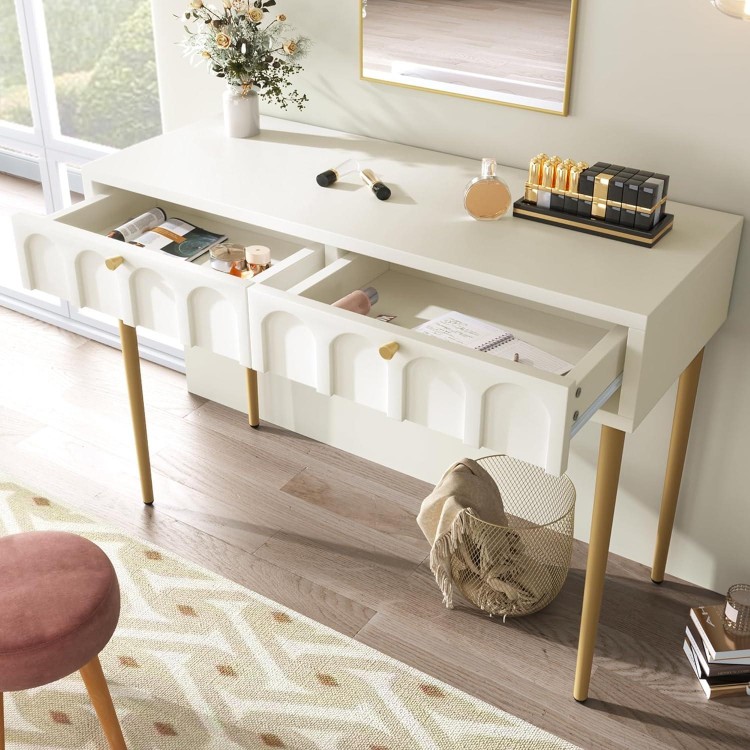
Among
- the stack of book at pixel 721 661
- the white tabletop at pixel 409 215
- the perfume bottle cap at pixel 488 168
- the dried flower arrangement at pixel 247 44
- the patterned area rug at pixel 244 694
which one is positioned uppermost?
the dried flower arrangement at pixel 247 44

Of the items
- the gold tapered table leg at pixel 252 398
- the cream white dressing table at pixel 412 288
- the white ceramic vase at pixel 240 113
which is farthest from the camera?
the gold tapered table leg at pixel 252 398

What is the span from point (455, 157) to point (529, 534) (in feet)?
2.74

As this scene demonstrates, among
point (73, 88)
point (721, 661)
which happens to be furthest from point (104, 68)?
point (721, 661)

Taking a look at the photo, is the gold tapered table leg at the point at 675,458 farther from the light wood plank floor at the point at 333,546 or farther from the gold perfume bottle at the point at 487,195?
the gold perfume bottle at the point at 487,195

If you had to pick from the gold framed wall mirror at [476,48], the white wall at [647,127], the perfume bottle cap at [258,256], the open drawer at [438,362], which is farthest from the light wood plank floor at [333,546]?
the gold framed wall mirror at [476,48]

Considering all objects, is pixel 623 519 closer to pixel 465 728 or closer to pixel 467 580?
pixel 467 580

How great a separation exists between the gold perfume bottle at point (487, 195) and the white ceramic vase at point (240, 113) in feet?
2.14

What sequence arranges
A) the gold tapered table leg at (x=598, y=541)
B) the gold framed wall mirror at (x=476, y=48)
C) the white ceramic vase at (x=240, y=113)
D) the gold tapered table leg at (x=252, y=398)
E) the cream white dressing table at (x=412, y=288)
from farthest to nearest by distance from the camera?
1. the gold tapered table leg at (x=252, y=398)
2. the white ceramic vase at (x=240, y=113)
3. the gold framed wall mirror at (x=476, y=48)
4. the gold tapered table leg at (x=598, y=541)
5. the cream white dressing table at (x=412, y=288)

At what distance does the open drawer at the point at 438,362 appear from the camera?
5.18ft

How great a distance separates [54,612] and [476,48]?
1.36 m

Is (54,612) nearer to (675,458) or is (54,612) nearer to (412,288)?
(412,288)

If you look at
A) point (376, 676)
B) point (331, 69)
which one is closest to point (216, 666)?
point (376, 676)

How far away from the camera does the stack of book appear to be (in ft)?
6.67

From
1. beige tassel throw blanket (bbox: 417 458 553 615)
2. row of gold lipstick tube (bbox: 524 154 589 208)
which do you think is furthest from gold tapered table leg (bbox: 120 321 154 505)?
row of gold lipstick tube (bbox: 524 154 589 208)
